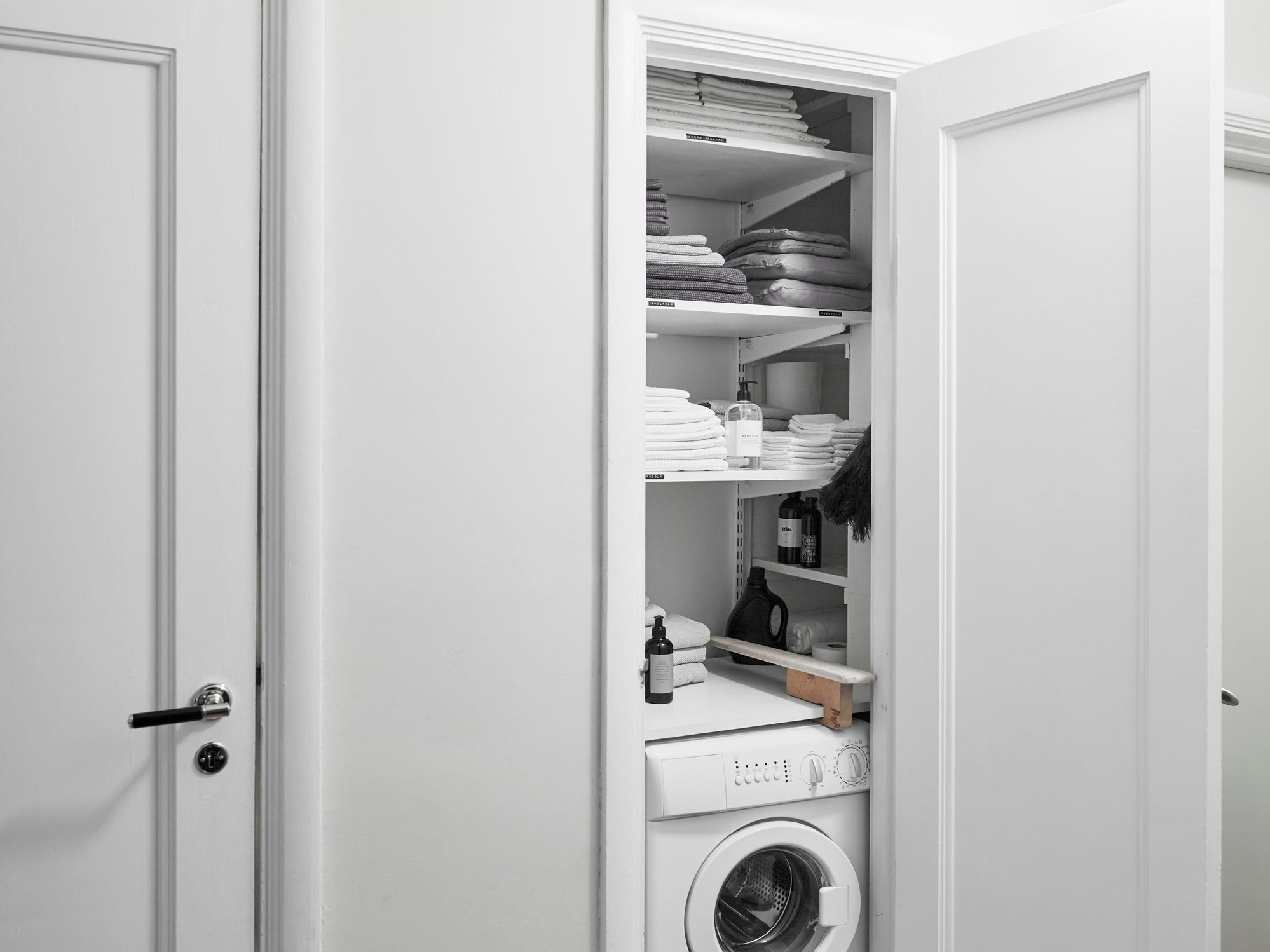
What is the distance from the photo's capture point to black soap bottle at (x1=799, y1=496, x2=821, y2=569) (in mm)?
2211

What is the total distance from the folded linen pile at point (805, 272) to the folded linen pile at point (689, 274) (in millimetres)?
90

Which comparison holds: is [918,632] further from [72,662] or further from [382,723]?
[72,662]

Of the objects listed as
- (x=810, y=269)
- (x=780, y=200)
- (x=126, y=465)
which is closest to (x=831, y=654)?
(x=810, y=269)

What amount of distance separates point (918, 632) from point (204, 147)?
1370 millimetres

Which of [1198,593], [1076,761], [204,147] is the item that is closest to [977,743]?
[1076,761]

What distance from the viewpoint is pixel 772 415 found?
224 cm

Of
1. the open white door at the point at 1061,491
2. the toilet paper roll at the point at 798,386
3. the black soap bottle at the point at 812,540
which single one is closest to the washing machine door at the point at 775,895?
the open white door at the point at 1061,491

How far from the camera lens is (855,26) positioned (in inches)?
67.6

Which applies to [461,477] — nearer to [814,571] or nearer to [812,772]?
[812,772]

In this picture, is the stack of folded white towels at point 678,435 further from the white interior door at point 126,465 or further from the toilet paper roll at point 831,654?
the white interior door at point 126,465

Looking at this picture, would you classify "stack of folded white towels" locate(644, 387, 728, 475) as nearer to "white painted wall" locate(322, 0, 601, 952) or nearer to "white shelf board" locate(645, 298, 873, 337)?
"white shelf board" locate(645, 298, 873, 337)

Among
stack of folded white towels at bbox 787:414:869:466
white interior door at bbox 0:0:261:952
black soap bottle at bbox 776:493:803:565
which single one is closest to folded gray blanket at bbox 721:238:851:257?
stack of folded white towels at bbox 787:414:869:466

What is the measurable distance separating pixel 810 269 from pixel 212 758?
1.43 metres

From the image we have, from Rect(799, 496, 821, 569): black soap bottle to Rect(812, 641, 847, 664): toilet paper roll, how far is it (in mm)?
216
